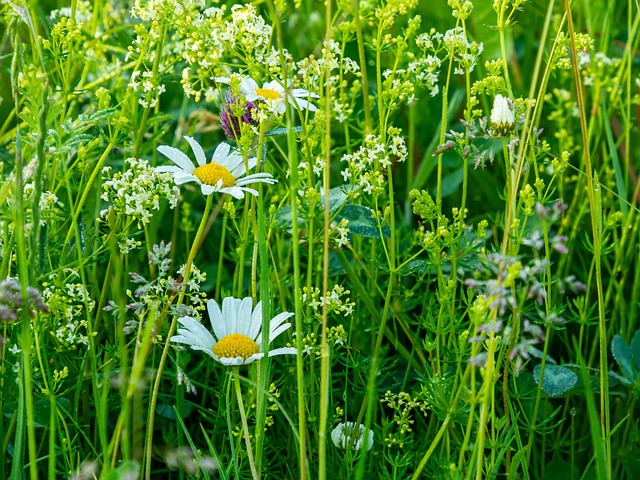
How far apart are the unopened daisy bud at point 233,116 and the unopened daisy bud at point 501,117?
0.37m

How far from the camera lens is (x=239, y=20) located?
1.28 m

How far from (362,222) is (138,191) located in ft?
1.29

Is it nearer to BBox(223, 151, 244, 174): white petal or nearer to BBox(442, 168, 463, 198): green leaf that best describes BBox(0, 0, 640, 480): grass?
BBox(223, 151, 244, 174): white petal

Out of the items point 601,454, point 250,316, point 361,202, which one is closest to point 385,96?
point 361,202

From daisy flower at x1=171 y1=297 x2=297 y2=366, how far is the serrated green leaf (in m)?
0.23

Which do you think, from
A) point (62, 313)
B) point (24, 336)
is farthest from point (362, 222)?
point (24, 336)

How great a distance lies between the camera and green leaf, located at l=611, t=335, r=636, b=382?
1566mm

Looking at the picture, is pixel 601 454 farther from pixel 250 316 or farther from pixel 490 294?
pixel 250 316

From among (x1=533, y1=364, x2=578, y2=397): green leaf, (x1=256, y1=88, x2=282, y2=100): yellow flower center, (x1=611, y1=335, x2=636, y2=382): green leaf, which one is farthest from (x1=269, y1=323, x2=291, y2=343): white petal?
(x1=611, y1=335, x2=636, y2=382): green leaf

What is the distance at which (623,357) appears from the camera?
1.58 m

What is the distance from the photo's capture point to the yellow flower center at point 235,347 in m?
1.26

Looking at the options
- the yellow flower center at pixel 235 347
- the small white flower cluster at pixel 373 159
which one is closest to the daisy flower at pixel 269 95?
the small white flower cluster at pixel 373 159

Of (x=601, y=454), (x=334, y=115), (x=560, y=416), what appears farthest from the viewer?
(x=560, y=416)

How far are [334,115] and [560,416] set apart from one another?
756 mm
